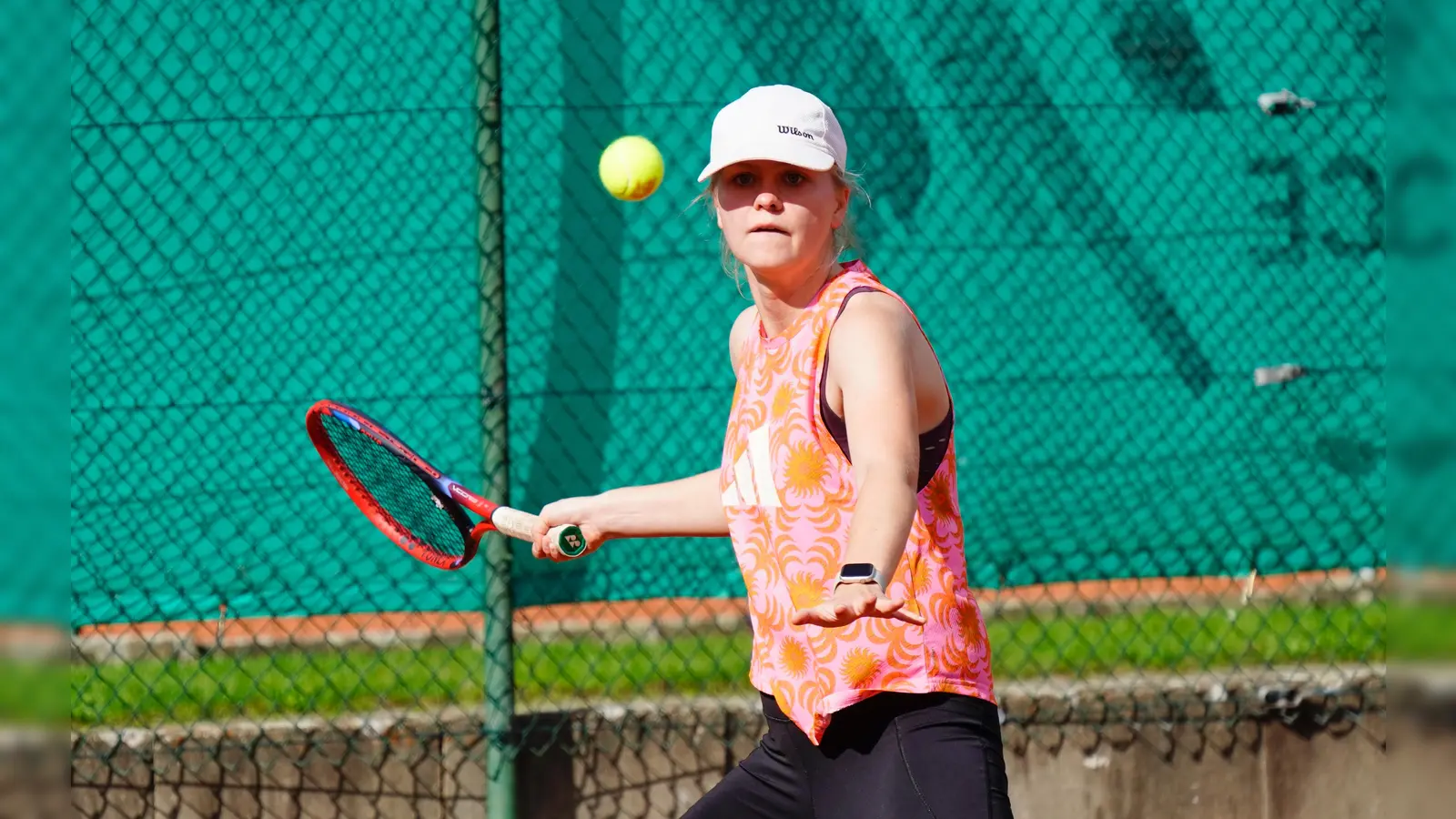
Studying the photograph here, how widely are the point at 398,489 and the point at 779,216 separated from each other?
153 cm

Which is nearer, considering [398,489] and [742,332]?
[742,332]

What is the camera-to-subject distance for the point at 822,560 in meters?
2.53

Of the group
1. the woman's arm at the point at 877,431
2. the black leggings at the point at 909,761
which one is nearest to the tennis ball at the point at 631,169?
the woman's arm at the point at 877,431

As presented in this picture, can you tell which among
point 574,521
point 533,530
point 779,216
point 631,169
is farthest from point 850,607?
point 631,169

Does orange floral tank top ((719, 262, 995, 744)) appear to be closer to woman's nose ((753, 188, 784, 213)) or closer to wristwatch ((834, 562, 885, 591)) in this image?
woman's nose ((753, 188, 784, 213))

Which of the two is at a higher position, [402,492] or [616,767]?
[402,492]

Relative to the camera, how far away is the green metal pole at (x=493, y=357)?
14.2 feet

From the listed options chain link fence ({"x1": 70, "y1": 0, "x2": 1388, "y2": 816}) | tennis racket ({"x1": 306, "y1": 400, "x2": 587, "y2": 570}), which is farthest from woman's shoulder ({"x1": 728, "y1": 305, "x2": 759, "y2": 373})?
chain link fence ({"x1": 70, "y1": 0, "x2": 1388, "y2": 816})

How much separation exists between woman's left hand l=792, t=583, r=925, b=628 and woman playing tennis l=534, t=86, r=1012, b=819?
0.27 meters

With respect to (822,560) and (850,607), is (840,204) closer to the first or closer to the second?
(822,560)

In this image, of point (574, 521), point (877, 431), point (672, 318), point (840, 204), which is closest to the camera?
point (877, 431)

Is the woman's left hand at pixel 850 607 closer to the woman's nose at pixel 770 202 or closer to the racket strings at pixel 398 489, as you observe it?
the woman's nose at pixel 770 202

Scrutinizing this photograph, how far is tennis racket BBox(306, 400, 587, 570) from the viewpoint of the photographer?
350 cm

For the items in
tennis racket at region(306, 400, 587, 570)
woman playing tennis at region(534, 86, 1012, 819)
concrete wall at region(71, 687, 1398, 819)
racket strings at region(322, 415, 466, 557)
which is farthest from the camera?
concrete wall at region(71, 687, 1398, 819)
